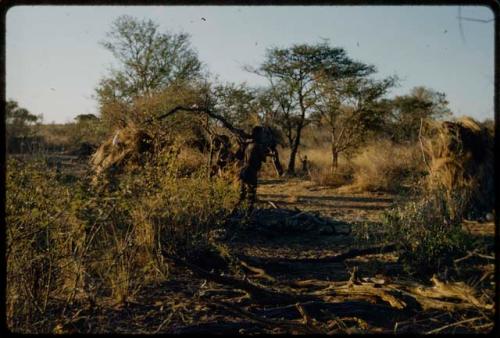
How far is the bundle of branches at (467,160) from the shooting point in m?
8.41

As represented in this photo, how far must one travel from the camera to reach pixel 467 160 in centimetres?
859

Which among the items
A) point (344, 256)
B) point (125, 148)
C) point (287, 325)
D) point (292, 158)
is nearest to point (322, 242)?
point (344, 256)

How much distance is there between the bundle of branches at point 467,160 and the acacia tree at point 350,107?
874 cm

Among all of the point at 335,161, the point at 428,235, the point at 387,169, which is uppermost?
the point at 335,161

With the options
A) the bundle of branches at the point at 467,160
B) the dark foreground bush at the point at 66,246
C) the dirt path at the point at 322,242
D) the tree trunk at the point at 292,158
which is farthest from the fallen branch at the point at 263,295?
the tree trunk at the point at 292,158

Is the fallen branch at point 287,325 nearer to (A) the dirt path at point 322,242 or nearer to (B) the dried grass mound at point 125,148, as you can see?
(A) the dirt path at point 322,242

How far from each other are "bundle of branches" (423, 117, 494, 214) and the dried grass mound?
4606 millimetres

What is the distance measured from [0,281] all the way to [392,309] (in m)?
2.63

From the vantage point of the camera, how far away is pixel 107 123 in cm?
1234

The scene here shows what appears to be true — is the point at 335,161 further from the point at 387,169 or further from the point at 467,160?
the point at 467,160

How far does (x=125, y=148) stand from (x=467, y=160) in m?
5.68

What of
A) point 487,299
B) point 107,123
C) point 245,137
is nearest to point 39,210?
point 487,299

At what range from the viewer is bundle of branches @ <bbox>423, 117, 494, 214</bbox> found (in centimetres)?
841

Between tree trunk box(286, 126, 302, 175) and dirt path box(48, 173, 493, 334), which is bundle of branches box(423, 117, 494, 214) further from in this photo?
tree trunk box(286, 126, 302, 175)
